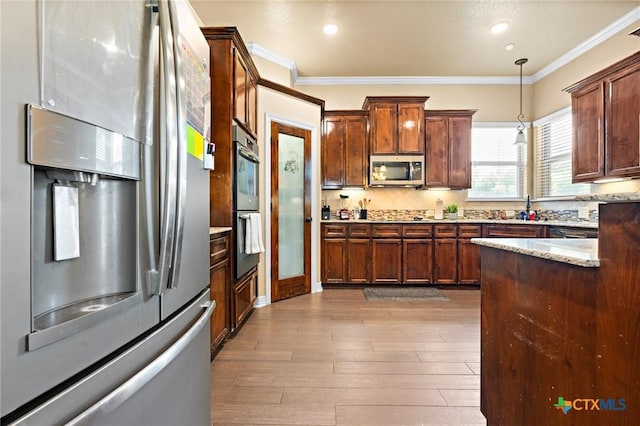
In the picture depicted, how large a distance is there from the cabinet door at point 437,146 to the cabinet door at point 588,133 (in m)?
1.53

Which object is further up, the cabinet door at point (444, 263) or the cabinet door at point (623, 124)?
the cabinet door at point (623, 124)

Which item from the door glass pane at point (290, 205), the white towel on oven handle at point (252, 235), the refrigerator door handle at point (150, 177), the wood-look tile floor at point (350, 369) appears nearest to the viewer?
the refrigerator door handle at point (150, 177)

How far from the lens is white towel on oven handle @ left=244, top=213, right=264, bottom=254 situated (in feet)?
9.63

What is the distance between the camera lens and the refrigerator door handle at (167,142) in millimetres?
835

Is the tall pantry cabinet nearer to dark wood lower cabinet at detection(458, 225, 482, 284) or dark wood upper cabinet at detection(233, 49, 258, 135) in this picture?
dark wood upper cabinet at detection(233, 49, 258, 135)

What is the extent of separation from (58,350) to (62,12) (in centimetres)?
61

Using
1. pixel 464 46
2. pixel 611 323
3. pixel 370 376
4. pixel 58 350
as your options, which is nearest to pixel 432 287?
pixel 370 376

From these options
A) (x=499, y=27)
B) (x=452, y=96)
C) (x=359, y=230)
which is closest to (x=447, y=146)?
(x=452, y=96)

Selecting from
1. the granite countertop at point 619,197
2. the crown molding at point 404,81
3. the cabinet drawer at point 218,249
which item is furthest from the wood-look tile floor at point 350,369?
the crown molding at point 404,81

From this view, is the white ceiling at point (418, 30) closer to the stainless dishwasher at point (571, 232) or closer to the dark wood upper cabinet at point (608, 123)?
the dark wood upper cabinet at point (608, 123)

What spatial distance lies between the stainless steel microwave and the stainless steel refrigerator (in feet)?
13.1

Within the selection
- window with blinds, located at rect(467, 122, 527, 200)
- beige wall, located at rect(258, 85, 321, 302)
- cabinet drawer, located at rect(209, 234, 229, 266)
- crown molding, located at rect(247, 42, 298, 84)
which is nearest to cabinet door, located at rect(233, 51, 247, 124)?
beige wall, located at rect(258, 85, 321, 302)

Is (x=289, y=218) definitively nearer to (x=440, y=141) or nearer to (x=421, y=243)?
(x=421, y=243)

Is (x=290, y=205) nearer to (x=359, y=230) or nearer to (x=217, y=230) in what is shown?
(x=359, y=230)
